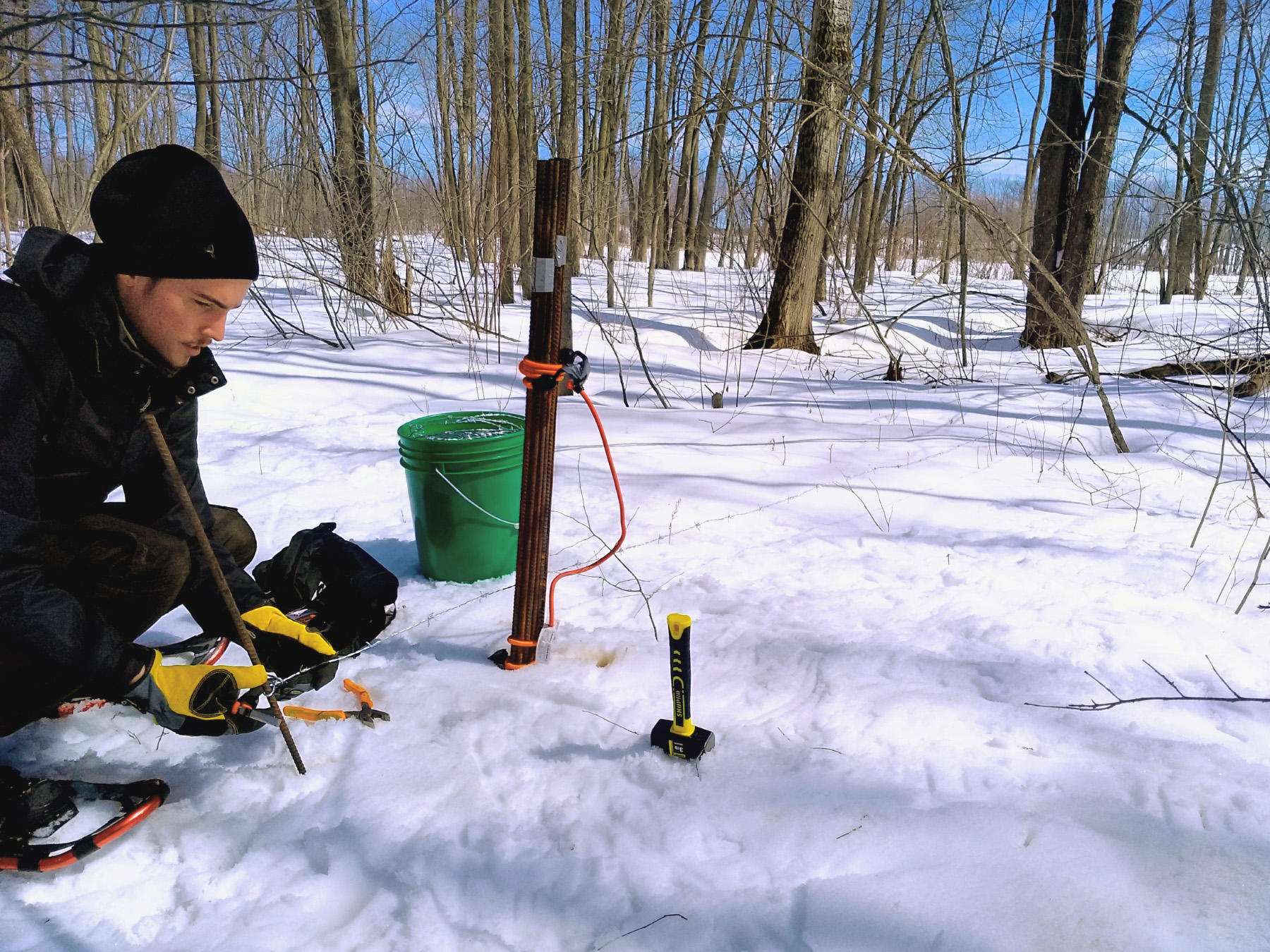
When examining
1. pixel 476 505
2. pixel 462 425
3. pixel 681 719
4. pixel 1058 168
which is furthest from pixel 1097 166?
Result: pixel 681 719

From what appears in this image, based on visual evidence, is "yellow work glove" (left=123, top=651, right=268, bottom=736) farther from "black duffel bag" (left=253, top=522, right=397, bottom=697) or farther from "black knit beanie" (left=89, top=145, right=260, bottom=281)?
"black knit beanie" (left=89, top=145, right=260, bottom=281)

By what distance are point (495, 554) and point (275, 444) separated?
2.28 meters

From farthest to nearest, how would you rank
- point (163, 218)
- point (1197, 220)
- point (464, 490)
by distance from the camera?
point (1197, 220), point (464, 490), point (163, 218)

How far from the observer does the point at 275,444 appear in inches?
176

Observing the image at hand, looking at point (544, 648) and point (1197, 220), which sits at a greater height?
point (1197, 220)

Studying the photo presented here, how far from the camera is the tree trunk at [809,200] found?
254 inches

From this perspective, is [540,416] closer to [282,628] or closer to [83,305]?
[282,628]

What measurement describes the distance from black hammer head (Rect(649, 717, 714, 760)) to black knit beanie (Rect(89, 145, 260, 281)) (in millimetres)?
1445

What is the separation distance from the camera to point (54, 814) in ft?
5.47

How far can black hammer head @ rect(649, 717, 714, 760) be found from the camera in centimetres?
183

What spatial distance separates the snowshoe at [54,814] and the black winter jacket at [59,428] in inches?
6.2

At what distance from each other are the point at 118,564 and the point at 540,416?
1.14 meters

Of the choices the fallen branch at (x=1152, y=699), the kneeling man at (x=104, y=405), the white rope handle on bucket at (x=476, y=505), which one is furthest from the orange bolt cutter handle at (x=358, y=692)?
the fallen branch at (x=1152, y=699)

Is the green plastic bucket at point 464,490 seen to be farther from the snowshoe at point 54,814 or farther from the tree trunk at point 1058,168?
the tree trunk at point 1058,168
